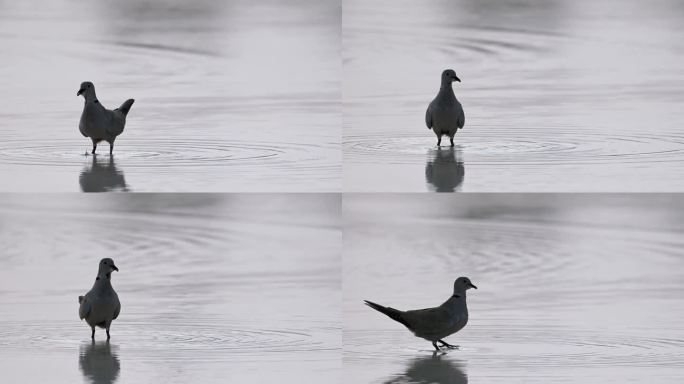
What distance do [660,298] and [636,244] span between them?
0.50 meters

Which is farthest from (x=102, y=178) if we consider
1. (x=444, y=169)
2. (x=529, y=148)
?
(x=529, y=148)

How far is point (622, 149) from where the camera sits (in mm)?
8398

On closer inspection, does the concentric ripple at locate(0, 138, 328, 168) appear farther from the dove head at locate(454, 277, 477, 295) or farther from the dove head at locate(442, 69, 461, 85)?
the dove head at locate(454, 277, 477, 295)

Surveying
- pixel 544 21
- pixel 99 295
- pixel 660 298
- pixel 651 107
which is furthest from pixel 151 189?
pixel 544 21

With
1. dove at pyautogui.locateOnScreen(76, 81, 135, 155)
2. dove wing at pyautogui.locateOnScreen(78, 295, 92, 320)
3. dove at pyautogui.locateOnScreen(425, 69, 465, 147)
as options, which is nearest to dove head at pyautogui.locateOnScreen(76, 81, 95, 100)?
dove at pyautogui.locateOnScreen(76, 81, 135, 155)

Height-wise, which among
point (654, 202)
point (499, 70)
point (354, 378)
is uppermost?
point (499, 70)

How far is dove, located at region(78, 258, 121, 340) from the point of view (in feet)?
25.4

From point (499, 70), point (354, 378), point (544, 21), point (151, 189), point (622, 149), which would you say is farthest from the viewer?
point (544, 21)

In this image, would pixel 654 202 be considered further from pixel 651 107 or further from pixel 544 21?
pixel 544 21

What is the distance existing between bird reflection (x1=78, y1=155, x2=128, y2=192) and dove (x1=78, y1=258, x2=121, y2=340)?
0.36m

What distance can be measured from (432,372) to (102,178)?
1.89 m

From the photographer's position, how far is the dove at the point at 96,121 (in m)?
8.14

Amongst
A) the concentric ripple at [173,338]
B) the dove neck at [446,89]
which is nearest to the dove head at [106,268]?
the concentric ripple at [173,338]

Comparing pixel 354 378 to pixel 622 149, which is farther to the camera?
pixel 622 149
